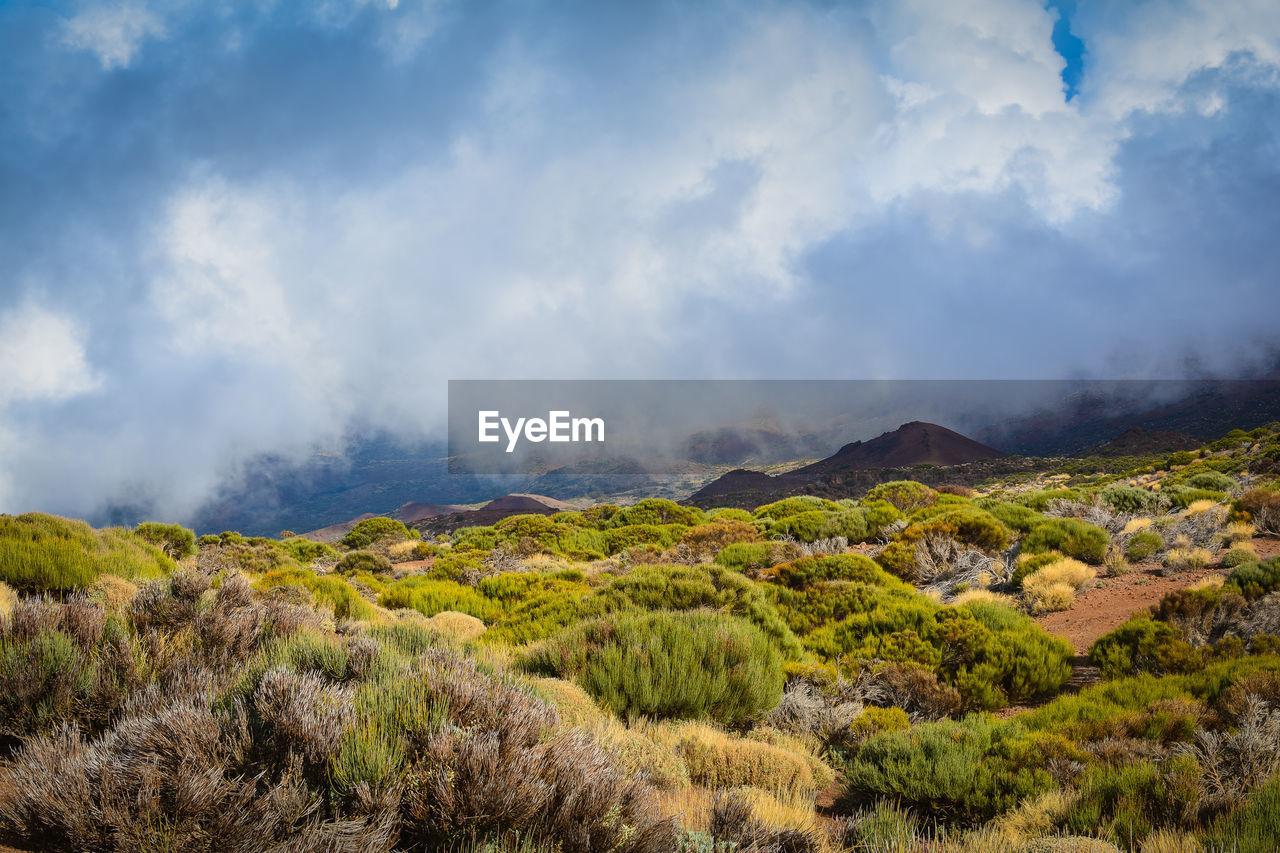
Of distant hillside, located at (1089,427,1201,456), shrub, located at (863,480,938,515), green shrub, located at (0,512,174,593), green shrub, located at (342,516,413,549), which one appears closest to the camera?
green shrub, located at (0,512,174,593)

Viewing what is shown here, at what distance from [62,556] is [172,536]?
11142 millimetres

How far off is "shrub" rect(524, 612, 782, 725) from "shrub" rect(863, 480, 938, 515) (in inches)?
756

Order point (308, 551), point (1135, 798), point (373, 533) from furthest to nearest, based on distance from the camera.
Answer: point (373, 533) → point (308, 551) → point (1135, 798)

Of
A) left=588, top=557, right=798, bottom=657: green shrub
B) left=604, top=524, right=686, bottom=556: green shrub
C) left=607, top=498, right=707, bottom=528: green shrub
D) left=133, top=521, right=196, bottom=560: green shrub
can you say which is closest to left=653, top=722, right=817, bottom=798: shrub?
left=588, top=557, right=798, bottom=657: green shrub

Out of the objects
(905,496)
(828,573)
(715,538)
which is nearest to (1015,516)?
(828,573)

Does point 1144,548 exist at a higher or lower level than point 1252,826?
lower

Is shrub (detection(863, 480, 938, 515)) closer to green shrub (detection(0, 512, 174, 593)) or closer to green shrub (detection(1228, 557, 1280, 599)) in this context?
green shrub (detection(1228, 557, 1280, 599))

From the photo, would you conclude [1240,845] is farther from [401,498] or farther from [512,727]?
[401,498]

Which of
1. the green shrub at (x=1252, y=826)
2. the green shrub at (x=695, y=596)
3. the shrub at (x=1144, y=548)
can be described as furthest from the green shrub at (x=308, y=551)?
the green shrub at (x=1252, y=826)

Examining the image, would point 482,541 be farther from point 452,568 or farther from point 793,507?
point 793,507

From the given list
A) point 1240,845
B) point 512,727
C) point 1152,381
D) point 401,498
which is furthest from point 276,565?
point 1152,381

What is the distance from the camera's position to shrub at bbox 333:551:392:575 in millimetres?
19194

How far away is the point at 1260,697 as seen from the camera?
4.59m

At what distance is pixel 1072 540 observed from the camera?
11.9 metres
